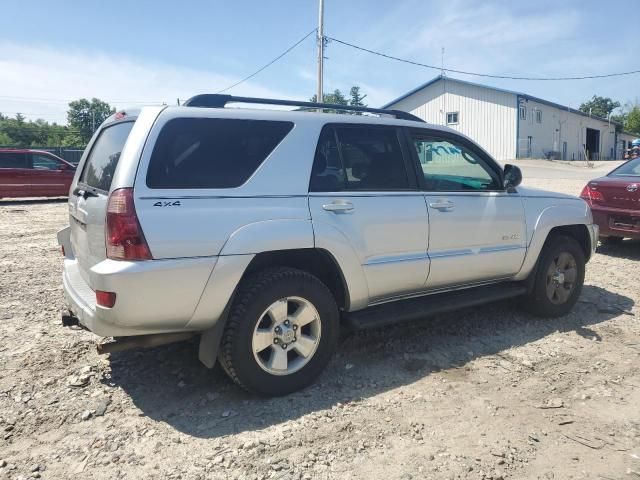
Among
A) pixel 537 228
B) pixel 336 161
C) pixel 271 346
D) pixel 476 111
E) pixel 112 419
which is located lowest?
pixel 112 419

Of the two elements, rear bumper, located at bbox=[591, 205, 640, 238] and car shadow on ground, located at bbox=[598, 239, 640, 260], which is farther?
car shadow on ground, located at bbox=[598, 239, 640, 260]

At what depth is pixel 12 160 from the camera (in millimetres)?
15516

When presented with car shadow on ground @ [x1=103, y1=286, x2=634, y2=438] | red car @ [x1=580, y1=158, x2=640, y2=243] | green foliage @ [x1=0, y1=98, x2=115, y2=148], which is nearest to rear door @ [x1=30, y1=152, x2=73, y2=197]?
car shadow on ground @ [x1=103, y1=286, x2=634, y2=438]

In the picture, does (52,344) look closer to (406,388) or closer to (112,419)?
(112,419)

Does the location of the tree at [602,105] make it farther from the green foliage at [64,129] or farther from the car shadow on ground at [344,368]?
the car shadow on ground at [344,368]

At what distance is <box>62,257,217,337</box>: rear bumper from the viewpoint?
280cm

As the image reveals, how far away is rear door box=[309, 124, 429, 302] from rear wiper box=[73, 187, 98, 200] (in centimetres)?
139

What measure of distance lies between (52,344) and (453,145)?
3754mm

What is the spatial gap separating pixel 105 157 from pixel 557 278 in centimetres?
408

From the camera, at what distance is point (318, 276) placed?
3.69m

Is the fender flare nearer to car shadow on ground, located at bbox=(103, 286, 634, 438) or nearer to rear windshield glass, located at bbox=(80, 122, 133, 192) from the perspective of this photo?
car shadow on ground, located at bbox=(103, 286, 634, 438)

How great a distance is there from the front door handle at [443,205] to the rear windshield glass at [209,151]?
1325 mm

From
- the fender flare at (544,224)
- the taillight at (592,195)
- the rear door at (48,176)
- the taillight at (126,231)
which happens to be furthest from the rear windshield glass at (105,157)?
the rear door at (48,176)

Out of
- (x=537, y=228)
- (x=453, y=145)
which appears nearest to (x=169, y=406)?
(x=453, y=145)
